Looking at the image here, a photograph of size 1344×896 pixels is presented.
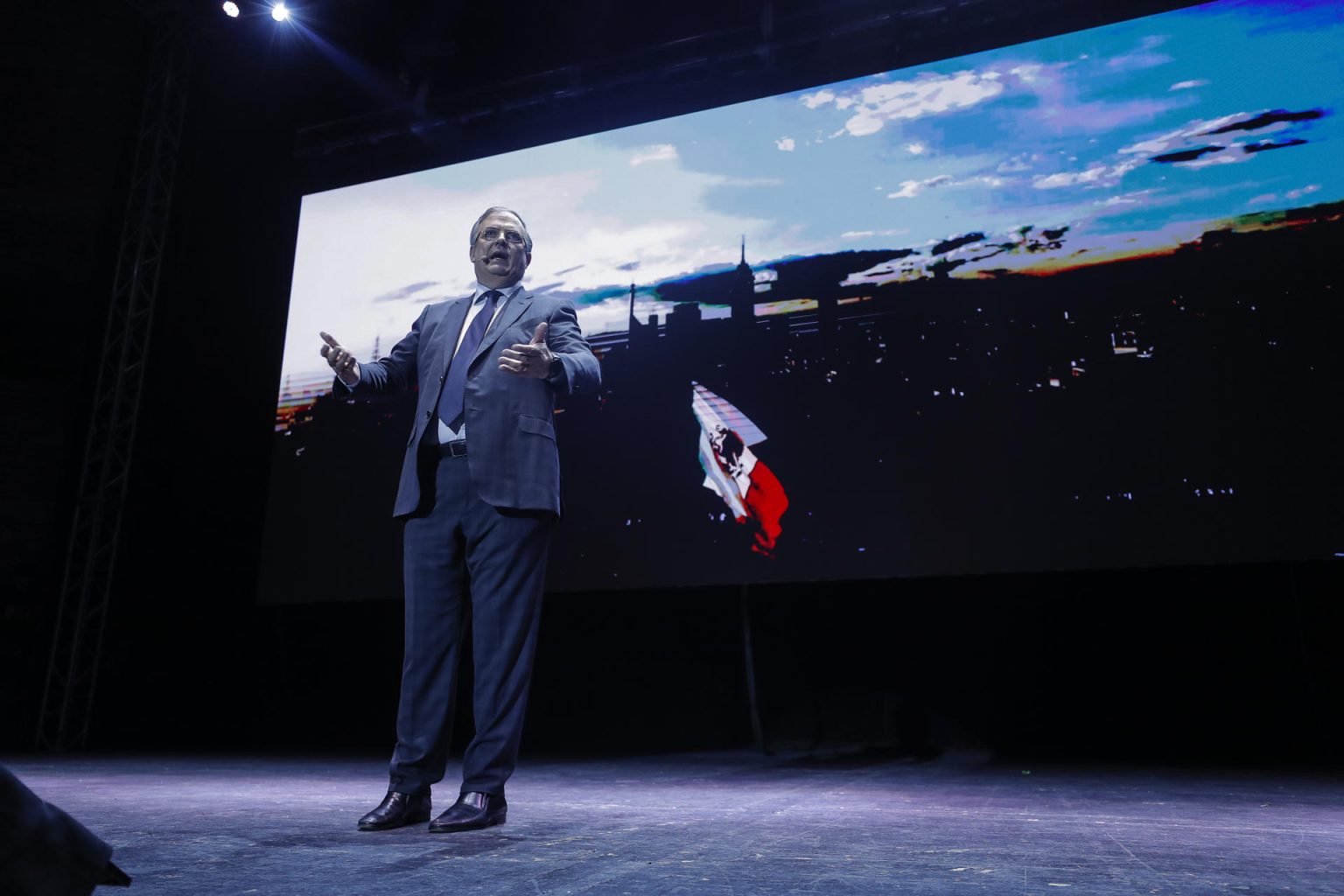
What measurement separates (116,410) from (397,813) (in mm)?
3561

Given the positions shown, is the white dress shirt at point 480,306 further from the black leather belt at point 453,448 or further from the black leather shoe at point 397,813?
the black leather shoe at point 397,813

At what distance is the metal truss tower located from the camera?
4.11m

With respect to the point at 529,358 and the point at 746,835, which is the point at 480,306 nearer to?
the point at 529,358

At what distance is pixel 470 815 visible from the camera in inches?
59.4

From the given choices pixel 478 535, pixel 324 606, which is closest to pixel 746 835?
pixel 478 535

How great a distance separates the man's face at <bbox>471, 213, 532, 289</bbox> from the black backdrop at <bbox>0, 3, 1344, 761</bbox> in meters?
2.38

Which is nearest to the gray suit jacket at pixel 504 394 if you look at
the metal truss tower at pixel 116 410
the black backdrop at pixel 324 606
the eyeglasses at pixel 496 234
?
the eyeglasses at pixel 496 234

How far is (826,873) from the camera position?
1.14m

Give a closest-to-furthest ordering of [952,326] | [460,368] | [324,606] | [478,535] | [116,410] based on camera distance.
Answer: [478,535], [460,368], [952,326], [116,410], [324,606]

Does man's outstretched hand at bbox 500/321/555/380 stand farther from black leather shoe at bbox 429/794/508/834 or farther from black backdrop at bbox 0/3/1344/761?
black backdrop at bbox 0/3/1344/761

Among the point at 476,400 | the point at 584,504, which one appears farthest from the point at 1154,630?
the point at 476,400

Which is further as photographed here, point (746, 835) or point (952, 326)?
point (952, 326)

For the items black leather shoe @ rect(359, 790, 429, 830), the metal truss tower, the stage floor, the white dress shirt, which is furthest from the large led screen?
black leather shoe @ rect(359, 790, 429, 830)

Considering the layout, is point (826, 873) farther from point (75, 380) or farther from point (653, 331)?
point (75, 380)
